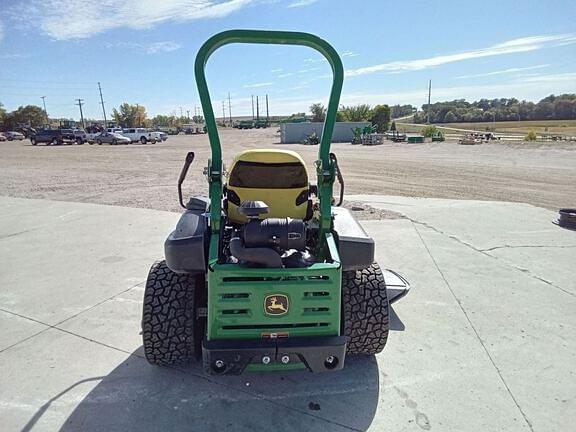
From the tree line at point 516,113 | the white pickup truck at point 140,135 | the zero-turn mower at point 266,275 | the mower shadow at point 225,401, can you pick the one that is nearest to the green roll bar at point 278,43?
the zero-turn mower at point 266,275

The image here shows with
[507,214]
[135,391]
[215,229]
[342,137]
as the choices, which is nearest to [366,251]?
[215,229]

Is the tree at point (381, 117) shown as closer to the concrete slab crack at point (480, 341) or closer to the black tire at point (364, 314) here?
the concrete slab crack at point (480, 341)

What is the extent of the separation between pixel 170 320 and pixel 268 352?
73cm

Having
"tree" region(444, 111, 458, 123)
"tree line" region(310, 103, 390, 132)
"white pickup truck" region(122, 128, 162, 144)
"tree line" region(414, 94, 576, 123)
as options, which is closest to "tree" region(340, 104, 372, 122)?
"tree line" region(310, 103, 390, 132)

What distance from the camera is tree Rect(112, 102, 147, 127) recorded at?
79625 millimetres

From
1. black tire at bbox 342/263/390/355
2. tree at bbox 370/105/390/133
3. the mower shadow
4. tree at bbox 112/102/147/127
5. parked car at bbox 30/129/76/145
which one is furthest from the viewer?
tree at bbox 112/102/147/127

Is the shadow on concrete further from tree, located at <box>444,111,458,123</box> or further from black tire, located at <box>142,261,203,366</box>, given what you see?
tree, located at <box>444,111,458,123</box>

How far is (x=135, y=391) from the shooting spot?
92.8 inches

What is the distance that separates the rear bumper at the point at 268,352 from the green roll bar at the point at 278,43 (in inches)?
28.1

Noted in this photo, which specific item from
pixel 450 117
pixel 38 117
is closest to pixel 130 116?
pixel 38 117

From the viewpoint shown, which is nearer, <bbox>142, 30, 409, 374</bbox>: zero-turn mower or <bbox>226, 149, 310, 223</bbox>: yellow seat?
<bbox>142, 30, 409, 374</bbox>: zero-turn mower

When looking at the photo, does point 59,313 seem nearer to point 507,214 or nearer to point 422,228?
point 422,228

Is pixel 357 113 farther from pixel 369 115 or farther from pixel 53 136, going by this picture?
pixel 53 136

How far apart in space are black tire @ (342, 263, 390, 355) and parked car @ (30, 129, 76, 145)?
37.9 meters
